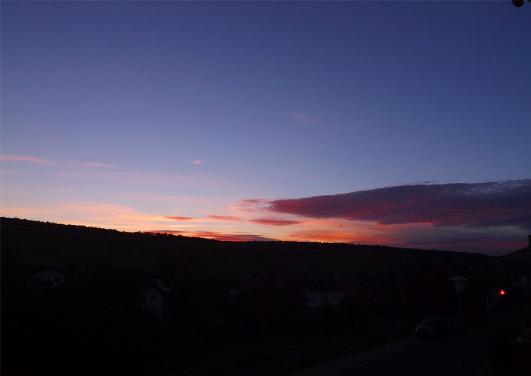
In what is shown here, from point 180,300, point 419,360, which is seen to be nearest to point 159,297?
point 180,300

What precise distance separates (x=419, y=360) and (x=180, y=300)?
128 feet

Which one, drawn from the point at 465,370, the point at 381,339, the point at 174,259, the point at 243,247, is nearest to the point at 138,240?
the point at 243,247

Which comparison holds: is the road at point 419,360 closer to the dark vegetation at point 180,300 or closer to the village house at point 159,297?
the dark vegetation at point 180,300

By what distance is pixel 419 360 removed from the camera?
23.0 metres

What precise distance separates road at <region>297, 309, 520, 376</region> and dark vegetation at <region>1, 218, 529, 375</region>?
20.0ft

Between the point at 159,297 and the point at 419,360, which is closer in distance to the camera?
the point at 419,360

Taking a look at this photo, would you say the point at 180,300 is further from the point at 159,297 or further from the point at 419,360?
the point at 419,360

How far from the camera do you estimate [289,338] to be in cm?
4612

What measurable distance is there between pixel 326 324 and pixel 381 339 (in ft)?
77.7

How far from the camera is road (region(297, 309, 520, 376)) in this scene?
20109 mm

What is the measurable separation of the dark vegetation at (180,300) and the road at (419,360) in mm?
6083

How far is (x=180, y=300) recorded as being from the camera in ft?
192

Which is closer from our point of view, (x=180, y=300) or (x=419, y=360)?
(x=419, y=360)

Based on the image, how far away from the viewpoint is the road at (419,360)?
20.1 metres
